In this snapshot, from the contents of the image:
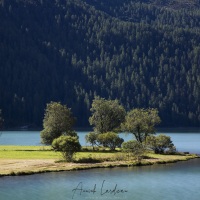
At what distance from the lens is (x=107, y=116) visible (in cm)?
13500

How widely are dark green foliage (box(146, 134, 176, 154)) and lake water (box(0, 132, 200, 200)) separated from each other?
31.2 m

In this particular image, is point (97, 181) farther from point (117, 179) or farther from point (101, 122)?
point (101, 122)

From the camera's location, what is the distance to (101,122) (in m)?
135

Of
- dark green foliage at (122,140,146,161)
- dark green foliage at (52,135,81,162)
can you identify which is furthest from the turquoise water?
dark green foliage at (122,140,146,161)

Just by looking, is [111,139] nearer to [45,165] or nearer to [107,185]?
[45,165]

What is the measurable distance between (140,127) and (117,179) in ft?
170

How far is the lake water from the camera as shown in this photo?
194 feet

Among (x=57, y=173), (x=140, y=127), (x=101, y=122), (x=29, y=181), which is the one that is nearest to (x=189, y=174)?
(x=57, y=173)

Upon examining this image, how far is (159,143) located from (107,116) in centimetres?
2089

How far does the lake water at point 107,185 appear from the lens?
194 ft

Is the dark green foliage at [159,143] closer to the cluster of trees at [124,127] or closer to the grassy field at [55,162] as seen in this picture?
the cluster of trees at [124,127]
